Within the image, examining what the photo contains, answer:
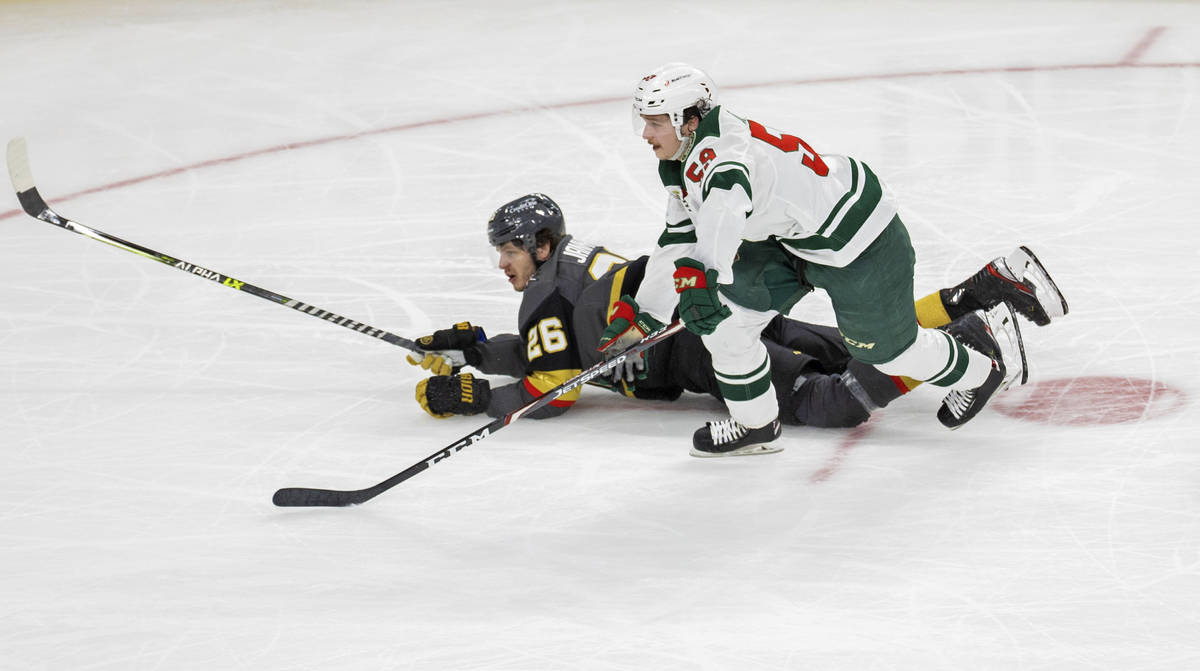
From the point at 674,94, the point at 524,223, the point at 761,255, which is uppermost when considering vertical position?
the point at 674,94

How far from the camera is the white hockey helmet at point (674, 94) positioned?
281cm

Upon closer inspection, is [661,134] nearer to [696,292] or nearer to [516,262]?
[696,292]

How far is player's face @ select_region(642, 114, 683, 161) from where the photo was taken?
2838 millimetres

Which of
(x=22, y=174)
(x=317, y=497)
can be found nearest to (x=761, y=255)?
(x=317, y=497)

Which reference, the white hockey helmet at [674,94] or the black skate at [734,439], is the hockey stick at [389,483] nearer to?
the black skate at [734,439]

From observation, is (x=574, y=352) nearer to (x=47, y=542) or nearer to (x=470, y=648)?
(x=470, y=648)

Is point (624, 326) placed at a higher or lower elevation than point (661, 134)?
lower

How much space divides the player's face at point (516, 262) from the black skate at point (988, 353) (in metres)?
1.06

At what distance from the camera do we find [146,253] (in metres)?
3.82

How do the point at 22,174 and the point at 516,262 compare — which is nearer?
the point at 516,262

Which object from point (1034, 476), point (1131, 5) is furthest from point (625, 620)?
point (1131, 5)

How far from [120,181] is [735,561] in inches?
158

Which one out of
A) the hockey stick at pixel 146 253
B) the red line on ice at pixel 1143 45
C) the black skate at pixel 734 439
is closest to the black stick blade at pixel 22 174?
the hockey stick at pixel 146 253

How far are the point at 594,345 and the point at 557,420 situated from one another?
252 mm
